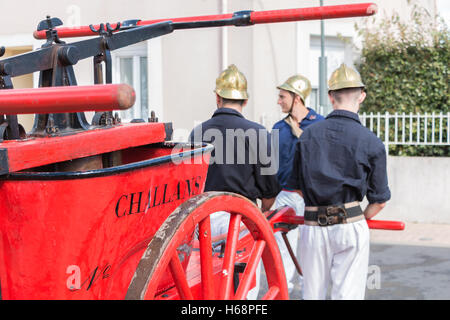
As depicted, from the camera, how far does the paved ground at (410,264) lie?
202 inches

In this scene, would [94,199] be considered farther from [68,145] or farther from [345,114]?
[345,114]

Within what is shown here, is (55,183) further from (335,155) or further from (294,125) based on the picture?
(294,125)

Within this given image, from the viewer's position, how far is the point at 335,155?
356 centimetres

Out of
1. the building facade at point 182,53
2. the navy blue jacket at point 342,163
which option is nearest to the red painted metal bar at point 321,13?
the navy blue jacket at point 342,163

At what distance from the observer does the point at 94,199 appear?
1666 millimetres

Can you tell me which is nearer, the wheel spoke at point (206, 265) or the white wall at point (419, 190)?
the wheel spoke at point (206, 265)

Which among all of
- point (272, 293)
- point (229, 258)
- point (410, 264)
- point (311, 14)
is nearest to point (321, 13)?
point (311, 14)

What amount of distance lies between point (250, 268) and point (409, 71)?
7.52 meters

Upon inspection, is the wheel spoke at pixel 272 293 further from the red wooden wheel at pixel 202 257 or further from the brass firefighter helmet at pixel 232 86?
the brass firefighter helmet at pixel 232 86

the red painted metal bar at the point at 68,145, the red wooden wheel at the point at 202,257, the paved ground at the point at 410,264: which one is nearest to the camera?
the red painted metal bar at the point at 68,145

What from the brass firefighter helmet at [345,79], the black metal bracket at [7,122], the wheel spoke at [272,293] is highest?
the brass firefighter helmet at [345,79]

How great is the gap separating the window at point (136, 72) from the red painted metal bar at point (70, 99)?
7.13m

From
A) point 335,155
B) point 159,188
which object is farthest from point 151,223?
point 335,155
